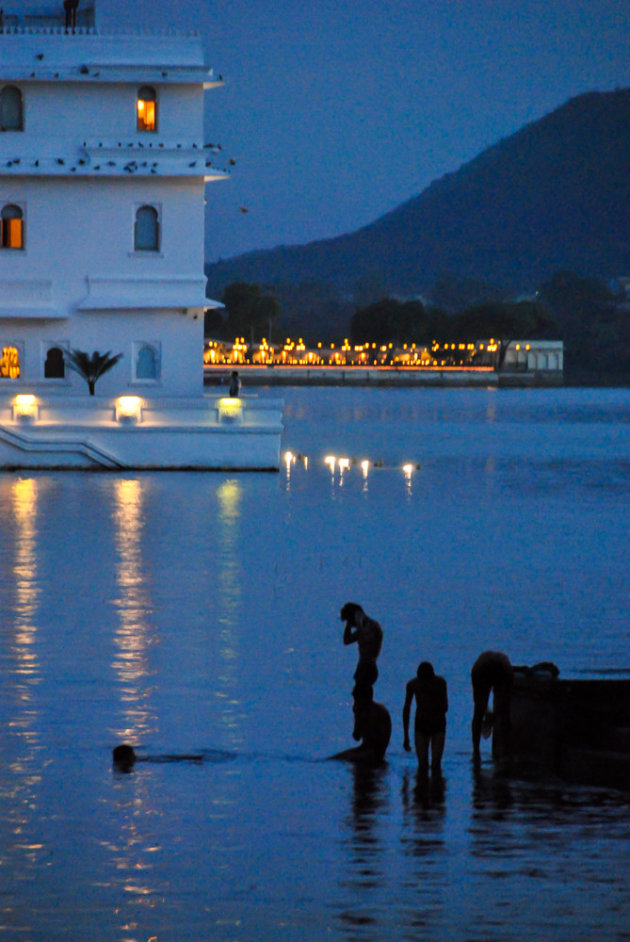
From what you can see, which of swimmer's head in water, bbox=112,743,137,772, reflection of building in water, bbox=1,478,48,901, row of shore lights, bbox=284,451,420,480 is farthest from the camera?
row of shore lights, bbox=284,451,420,480

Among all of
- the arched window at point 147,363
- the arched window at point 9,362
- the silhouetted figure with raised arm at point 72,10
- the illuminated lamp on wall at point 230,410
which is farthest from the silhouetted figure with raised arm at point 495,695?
the silhouetted figure with raised arm at point 72,10

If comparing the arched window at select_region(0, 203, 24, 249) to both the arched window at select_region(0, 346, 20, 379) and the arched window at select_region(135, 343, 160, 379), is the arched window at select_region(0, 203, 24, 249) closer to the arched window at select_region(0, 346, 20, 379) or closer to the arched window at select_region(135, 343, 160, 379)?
the arched window at select_region(0, 346, 20, 379)

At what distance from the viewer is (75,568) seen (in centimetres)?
2317

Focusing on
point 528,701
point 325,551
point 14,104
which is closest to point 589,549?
point 325,551

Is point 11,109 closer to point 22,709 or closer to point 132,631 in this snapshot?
point 132,631

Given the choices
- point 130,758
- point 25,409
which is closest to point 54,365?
point 25,409

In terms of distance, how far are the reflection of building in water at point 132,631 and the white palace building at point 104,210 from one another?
→ 11792mm

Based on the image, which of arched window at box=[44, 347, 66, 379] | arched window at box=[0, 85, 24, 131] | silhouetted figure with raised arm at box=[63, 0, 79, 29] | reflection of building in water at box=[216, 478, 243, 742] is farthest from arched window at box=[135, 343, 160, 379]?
silhouetted figure with raised arm at box=[63, 0, 79, 29]

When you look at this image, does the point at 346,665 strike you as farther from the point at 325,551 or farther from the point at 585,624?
the point at 325,551

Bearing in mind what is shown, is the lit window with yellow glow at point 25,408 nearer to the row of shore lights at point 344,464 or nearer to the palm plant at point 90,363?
the palm plant at point 90,363

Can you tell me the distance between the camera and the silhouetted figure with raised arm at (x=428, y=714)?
11406mm

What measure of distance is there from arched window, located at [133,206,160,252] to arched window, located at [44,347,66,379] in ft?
11.2

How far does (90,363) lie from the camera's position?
41094 millimetres

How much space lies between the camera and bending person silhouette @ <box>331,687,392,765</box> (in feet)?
39.0
